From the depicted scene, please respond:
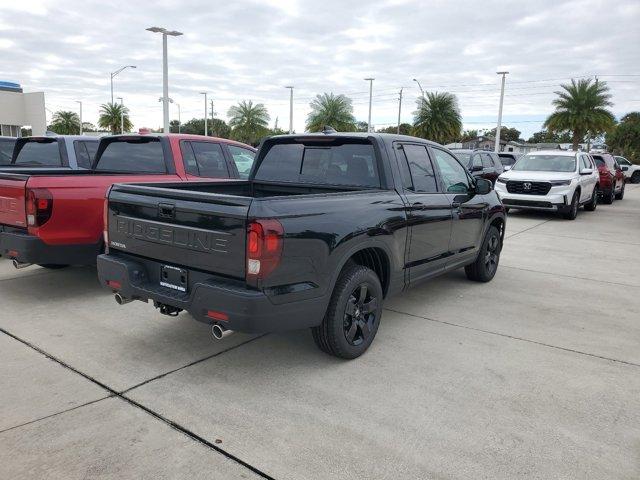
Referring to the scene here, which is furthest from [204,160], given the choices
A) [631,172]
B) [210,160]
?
[631,172]

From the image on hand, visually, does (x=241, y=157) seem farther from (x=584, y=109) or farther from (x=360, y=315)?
(x=584, y=109)

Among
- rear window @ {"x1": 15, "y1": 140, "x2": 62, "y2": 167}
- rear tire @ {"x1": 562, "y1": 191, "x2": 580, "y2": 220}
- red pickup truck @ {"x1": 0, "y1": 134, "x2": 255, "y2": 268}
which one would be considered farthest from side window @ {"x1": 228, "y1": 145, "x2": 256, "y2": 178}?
rear tire @ {"x1": 562, "y1": 191, "x2": 580, "y2": 220}

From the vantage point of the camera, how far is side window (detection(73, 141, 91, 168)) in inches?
293

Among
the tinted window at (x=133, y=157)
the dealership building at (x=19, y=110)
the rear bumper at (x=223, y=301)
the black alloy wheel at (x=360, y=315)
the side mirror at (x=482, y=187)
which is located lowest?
the black alloy wheel at (x=360, y=315)

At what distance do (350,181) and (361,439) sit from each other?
2275mm

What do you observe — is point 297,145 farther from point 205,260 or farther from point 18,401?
point 18,401

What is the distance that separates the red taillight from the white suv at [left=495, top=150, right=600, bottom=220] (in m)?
11.1

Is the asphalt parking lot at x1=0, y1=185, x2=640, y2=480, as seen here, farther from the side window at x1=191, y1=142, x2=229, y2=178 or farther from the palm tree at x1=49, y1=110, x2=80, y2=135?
the palm tree at x1=49, y1=110, x2=80, y2=135

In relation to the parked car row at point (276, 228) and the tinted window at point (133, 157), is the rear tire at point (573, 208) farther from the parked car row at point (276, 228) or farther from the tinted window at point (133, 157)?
the tinted window at point (133, 157)

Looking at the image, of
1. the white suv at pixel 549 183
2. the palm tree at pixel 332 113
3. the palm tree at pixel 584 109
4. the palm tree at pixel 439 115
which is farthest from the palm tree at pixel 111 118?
the white suv at pixel 549 183

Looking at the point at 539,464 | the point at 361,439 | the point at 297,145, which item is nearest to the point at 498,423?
the point at 539,464

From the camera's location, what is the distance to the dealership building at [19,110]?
43.3 m

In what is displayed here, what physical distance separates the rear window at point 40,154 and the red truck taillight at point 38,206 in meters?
3.02

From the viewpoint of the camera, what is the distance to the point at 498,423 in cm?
317
